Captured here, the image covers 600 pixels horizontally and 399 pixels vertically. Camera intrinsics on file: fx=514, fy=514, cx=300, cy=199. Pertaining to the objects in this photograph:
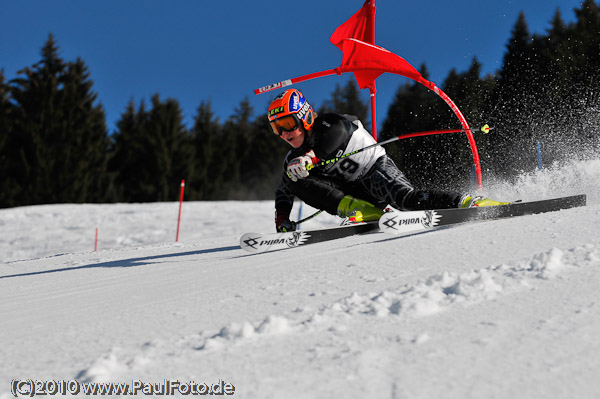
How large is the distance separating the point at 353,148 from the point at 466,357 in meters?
3.44

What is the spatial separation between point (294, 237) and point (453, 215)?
1.38 m

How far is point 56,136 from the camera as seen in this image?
2531 centimetres

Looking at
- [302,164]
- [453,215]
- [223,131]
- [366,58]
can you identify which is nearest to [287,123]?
[302,164]

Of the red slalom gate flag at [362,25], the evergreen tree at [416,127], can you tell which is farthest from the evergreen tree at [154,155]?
the red slalom gate flag at [362,25]

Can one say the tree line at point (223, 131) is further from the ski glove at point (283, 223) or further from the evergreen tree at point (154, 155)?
the ski glove at point (283, 223)

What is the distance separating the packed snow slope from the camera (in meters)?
1.57

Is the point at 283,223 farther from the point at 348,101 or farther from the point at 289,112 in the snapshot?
the point at 348,101

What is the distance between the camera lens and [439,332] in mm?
1860

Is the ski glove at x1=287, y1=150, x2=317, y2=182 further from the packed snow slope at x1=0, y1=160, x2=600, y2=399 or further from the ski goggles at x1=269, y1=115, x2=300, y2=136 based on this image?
the packed snow slope at x1=0, y1=160, x2=600, y2=399

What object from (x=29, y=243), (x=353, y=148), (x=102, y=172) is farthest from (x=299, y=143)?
(x=102, y=172)

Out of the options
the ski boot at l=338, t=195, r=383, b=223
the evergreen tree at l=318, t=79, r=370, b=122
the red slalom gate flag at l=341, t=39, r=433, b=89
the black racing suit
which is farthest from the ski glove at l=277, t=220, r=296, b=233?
the evergreen tree at l=318, t=79, r=370, b=122

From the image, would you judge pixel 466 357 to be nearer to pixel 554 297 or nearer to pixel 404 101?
pixel 554 297

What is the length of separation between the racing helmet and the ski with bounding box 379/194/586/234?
3.95 ft

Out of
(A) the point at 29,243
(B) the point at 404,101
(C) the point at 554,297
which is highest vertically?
(B) the point at 404,101
